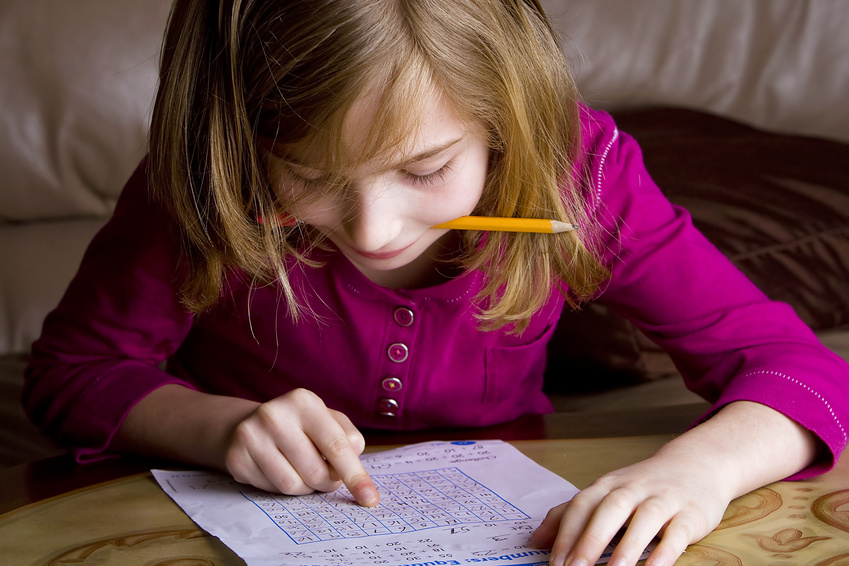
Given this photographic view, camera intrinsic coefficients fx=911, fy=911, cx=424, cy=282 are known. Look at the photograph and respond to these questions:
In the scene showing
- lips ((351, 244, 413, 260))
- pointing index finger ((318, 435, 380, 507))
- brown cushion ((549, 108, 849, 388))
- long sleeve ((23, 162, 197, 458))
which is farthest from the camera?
brown cushion ((549, 108, 849, 388))

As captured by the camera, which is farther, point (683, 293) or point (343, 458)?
point (683, 293)

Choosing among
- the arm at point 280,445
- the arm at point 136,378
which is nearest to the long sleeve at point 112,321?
the arm at point 136,378

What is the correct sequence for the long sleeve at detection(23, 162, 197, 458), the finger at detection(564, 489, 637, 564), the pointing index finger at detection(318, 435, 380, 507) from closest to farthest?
the finger at detection(564, 489, 637, 564) → the pointing index finger at detection(318, 435, 380, 507) → the long sleeve at detection(23, 162, 197, 458)

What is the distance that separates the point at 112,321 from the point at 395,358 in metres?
0.27

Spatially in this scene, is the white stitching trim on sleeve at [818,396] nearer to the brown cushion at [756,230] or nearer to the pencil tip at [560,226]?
the pencil tip at [560,226]

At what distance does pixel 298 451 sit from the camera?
0.65m

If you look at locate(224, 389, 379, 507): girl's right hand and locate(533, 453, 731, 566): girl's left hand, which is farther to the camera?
locate(224, 389, 379, 507): girl's right hand

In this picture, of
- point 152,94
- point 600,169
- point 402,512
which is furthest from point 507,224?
point 152,94

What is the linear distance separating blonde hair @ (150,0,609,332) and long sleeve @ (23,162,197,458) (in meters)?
0.05

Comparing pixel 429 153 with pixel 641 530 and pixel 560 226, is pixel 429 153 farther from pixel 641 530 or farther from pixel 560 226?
pixel 641 530

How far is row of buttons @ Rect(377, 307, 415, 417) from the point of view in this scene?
2.89ft

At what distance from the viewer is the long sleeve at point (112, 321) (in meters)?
0.84

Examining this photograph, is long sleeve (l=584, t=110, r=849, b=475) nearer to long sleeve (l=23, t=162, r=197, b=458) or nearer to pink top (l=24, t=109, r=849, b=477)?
pink top (l=24, t=109, r=849, b=477)

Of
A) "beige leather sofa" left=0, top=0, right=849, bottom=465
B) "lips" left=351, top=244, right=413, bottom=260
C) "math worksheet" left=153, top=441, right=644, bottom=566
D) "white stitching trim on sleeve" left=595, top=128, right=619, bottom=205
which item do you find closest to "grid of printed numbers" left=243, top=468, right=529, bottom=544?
"math worksheet" left=153, top=441, right=644, bottom=566
